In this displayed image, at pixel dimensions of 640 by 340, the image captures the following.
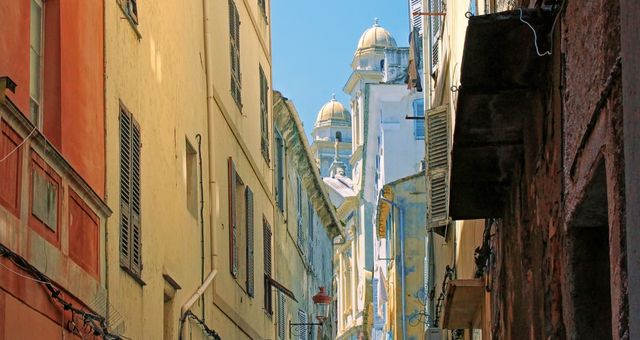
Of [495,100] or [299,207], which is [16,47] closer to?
[495,100]

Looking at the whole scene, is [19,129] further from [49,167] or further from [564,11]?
[564,11]

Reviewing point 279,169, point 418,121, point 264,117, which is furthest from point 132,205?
point 418,121

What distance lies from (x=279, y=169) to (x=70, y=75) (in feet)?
64.2

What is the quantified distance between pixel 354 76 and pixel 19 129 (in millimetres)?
86814

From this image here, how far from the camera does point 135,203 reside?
1508 cm

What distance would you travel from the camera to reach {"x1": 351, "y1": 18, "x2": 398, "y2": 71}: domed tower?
96000 millimetres

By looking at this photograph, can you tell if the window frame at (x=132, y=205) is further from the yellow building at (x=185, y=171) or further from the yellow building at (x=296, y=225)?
the yellow building at (x=296, y=225)

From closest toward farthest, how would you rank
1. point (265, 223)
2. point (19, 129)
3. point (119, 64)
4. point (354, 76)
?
point (19, 129)
point (119, 64)
point (265, 223)
point (354, 76)

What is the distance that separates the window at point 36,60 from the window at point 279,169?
59.4 feet

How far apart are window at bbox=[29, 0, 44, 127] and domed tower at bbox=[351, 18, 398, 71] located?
83.6 meters

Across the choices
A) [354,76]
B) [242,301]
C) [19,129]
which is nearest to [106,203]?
[19,129]

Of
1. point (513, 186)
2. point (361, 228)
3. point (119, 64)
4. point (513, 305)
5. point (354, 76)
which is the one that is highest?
point (354, 76)

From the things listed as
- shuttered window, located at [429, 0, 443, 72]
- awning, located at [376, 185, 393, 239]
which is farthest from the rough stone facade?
awning, located at [376, 185, 393, 239]

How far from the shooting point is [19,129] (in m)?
10.4
